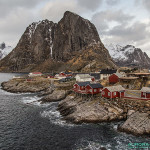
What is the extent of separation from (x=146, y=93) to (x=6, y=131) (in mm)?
39525

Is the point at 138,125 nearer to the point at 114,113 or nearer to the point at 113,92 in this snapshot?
the point at 114,113

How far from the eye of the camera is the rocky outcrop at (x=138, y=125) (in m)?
30.4

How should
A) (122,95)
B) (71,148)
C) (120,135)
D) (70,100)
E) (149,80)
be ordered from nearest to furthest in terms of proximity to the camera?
(71,148) → (120,135) → (122,95) → (70,100) → (149,80)

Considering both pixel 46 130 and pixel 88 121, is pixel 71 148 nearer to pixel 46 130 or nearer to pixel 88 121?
pixel 46 130

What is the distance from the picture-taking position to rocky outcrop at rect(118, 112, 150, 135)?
30438 millimetres

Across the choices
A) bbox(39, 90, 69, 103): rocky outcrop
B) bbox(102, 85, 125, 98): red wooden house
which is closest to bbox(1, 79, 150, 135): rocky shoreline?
bbox(102, 85, 125, 98): red wooden house

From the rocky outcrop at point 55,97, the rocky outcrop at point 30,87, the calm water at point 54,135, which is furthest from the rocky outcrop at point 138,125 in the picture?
the rocky outcrop at point 30,87

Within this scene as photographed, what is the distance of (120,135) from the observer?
3031 centimetres

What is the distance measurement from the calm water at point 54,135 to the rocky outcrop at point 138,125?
5.42ft

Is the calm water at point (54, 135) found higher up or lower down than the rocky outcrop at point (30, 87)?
lower down

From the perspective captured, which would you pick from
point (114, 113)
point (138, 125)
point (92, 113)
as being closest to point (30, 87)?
point (92, 113)

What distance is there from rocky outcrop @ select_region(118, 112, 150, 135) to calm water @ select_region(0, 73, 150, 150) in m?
1.65

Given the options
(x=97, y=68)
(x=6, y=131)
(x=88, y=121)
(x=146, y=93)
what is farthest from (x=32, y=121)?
(x=97, y=68)

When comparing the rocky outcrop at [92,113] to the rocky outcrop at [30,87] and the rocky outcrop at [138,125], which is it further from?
the rocky outcrop at [30,87]
